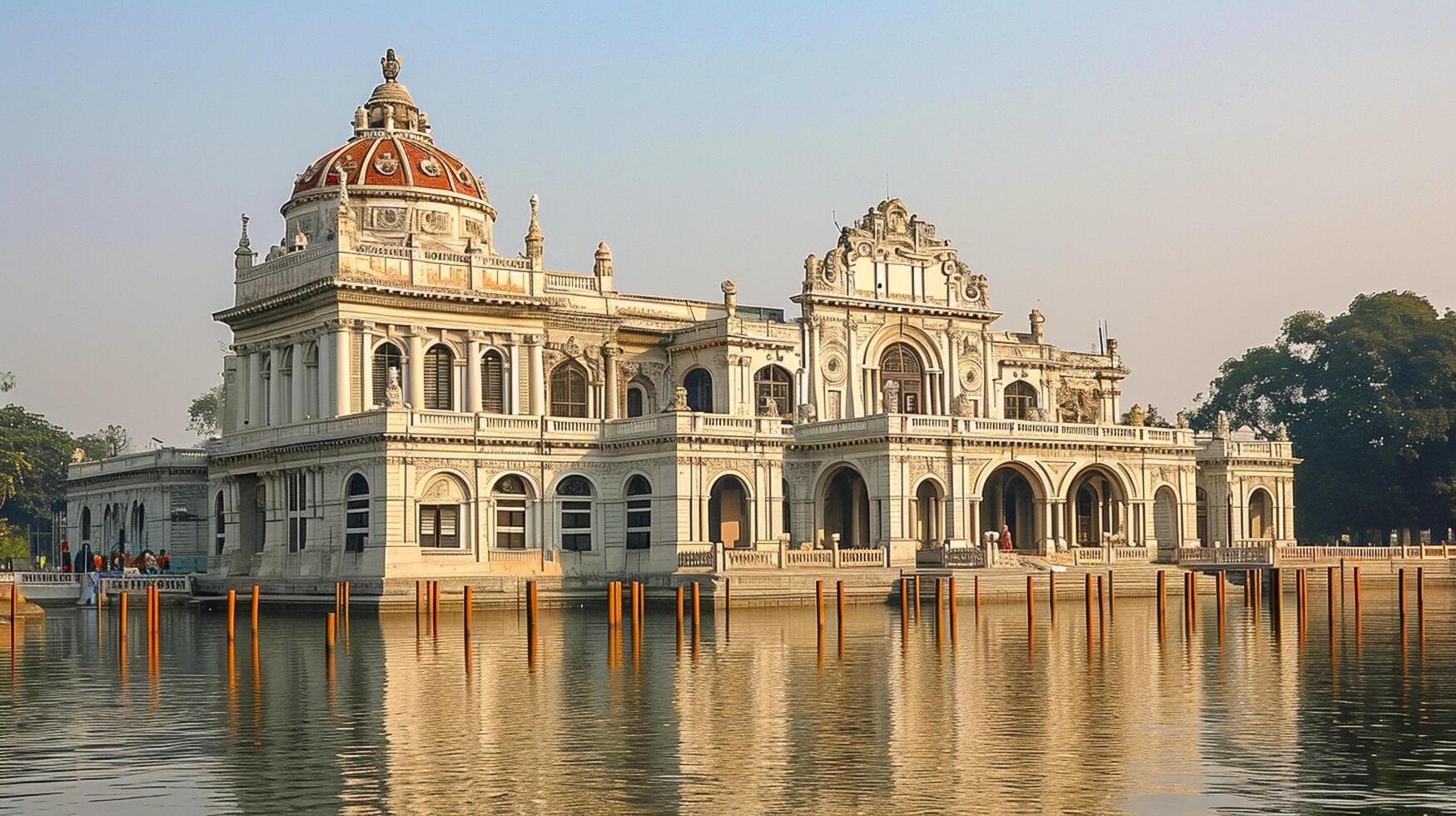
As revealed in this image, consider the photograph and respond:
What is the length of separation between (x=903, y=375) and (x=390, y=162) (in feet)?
71.1

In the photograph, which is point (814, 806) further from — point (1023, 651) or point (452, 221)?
point (452, 221)

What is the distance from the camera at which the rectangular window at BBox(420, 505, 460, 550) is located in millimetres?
65312

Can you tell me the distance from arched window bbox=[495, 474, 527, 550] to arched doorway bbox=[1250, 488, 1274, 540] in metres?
33.4

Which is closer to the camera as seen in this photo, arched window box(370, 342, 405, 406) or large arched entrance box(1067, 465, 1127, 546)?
arched window box(370, 342, 405, 406)

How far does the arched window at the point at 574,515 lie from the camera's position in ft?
224

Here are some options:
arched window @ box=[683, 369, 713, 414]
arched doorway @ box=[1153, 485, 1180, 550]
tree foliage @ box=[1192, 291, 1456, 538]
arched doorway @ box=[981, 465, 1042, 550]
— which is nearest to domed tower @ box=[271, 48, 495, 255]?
arched window @ box=[683, 369, 713, 414]

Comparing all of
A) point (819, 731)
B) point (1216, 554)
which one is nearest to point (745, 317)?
point (1216, 554)

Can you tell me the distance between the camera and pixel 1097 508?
79.5 meters

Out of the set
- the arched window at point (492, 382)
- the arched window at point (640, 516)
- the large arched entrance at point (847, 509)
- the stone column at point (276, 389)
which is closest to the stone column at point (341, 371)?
the stone column at point (276, 389)

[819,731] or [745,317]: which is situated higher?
[745,317]

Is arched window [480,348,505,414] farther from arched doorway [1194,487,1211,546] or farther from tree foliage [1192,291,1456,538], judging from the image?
tree foliage [1192,291,1456,538]

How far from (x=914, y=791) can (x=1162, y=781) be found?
3.04 metres

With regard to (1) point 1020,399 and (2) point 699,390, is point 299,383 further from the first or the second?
(1) point 1020,399

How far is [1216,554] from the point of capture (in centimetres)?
7262
